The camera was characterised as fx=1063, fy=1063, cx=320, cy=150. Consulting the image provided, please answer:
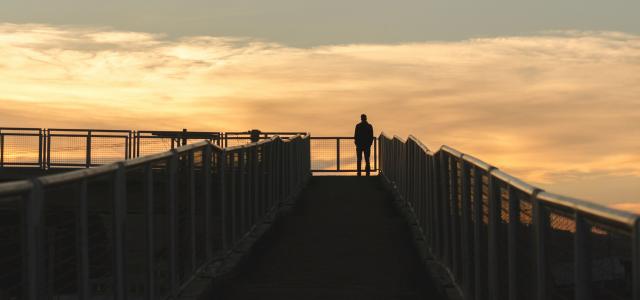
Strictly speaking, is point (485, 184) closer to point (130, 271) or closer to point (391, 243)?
point (130, 271)

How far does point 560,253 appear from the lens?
510 centimetres

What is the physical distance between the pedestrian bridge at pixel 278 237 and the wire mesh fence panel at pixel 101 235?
14 mm

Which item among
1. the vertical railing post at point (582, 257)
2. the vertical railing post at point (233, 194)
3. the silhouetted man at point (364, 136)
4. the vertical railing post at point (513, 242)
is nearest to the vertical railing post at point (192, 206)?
the vertical railing post at point (233, 194)

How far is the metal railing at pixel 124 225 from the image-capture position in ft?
16.4

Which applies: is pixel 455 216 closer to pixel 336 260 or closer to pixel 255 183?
pixel 336 260

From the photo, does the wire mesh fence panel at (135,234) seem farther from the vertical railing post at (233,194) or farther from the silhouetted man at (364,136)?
the silhouetted man at (364,136)

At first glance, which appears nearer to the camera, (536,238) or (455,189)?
(536,238)

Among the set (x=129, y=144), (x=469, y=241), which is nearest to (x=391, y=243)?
(x=469, y=241)

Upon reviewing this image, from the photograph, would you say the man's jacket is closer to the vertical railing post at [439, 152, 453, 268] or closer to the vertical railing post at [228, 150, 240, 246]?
the vertical railing post at [228, 150, 240, 246]

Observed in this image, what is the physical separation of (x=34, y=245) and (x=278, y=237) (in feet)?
35.3

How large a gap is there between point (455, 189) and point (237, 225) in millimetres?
4211

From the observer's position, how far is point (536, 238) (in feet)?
18.4

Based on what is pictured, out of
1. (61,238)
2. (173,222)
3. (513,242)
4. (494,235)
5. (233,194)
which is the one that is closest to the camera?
(61,238)

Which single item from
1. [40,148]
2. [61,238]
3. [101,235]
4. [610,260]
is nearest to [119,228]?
[101,235]
